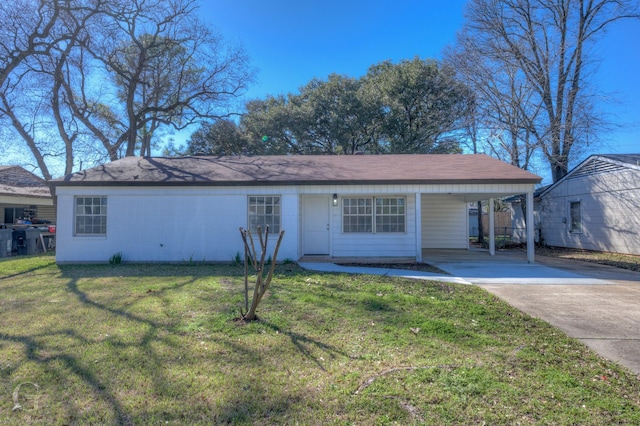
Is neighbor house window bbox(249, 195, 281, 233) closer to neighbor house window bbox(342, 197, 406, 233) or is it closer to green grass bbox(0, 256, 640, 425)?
neighbor house window bbox(342, 197, 406, 233)

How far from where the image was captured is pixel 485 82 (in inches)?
745

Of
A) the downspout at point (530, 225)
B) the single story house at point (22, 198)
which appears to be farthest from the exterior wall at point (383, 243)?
the single story house at point (22, 198)

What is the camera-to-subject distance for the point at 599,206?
45.6 ft

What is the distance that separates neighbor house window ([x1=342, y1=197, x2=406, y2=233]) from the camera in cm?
1132

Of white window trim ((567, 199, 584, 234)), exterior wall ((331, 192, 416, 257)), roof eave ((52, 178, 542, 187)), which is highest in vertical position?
roof eave ((52, 178, 542, 187))

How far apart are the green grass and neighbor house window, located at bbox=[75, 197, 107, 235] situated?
4.74 m

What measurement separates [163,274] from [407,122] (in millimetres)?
18402

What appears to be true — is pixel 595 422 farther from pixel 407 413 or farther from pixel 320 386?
pixel 320 386

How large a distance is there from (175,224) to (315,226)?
4275 mm

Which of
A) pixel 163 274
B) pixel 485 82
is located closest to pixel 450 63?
pixel 485 82

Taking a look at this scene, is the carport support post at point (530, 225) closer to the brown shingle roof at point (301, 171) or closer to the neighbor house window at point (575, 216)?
the brown shingle roof at point (301, 171)

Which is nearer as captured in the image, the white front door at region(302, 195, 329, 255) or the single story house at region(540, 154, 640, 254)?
the white front door at region(302, 195, 329, 255)

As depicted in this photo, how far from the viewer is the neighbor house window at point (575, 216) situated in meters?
15.0

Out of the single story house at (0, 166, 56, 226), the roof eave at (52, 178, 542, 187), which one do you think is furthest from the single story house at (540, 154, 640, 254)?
the single story house at (0, 166, 56, 226)
